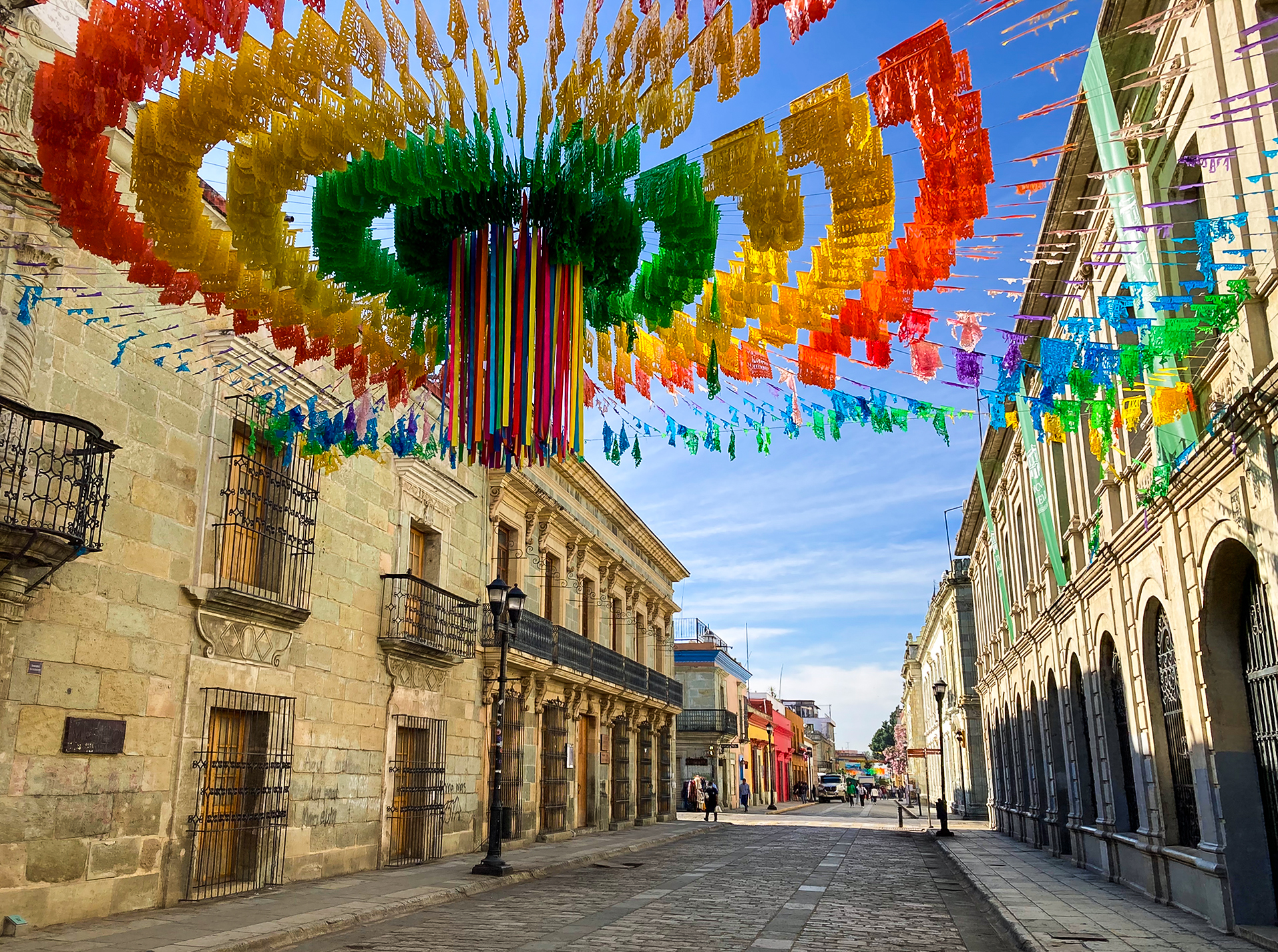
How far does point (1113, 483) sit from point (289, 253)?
9.96 metres

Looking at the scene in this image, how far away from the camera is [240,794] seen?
1076 cm

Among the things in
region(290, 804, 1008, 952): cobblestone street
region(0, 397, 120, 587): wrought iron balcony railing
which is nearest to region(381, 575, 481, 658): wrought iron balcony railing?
region(290, 804, 1008, 952): cobblestone street

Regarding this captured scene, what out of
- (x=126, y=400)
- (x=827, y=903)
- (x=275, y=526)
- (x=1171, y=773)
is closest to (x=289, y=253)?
(x=126, y=400)

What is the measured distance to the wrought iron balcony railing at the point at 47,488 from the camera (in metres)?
7.61

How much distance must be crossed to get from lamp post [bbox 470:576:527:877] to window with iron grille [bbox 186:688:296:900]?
295cm

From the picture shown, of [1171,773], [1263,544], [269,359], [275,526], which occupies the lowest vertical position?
[1171,773]

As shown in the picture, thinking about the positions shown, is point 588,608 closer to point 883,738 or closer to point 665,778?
point 665,778

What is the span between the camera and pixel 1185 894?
32.7 ft

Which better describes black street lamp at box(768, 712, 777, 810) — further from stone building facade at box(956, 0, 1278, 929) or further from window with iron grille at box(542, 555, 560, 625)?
stone building facade at box(956, 0, 1278, 929)

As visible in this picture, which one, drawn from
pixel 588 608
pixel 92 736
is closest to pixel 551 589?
pixel 588 608

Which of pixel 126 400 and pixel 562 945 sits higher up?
pixel 126 400

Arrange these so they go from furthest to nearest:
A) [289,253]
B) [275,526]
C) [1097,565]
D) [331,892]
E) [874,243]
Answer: [1097,565] < [275,526] < [331,892] < [289,253] < [874,243]

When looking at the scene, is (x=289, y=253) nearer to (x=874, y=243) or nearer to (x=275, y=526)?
(x=874, y=243)

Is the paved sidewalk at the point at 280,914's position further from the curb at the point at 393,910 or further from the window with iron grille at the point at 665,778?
the window with iron grille at the point at 665,778
